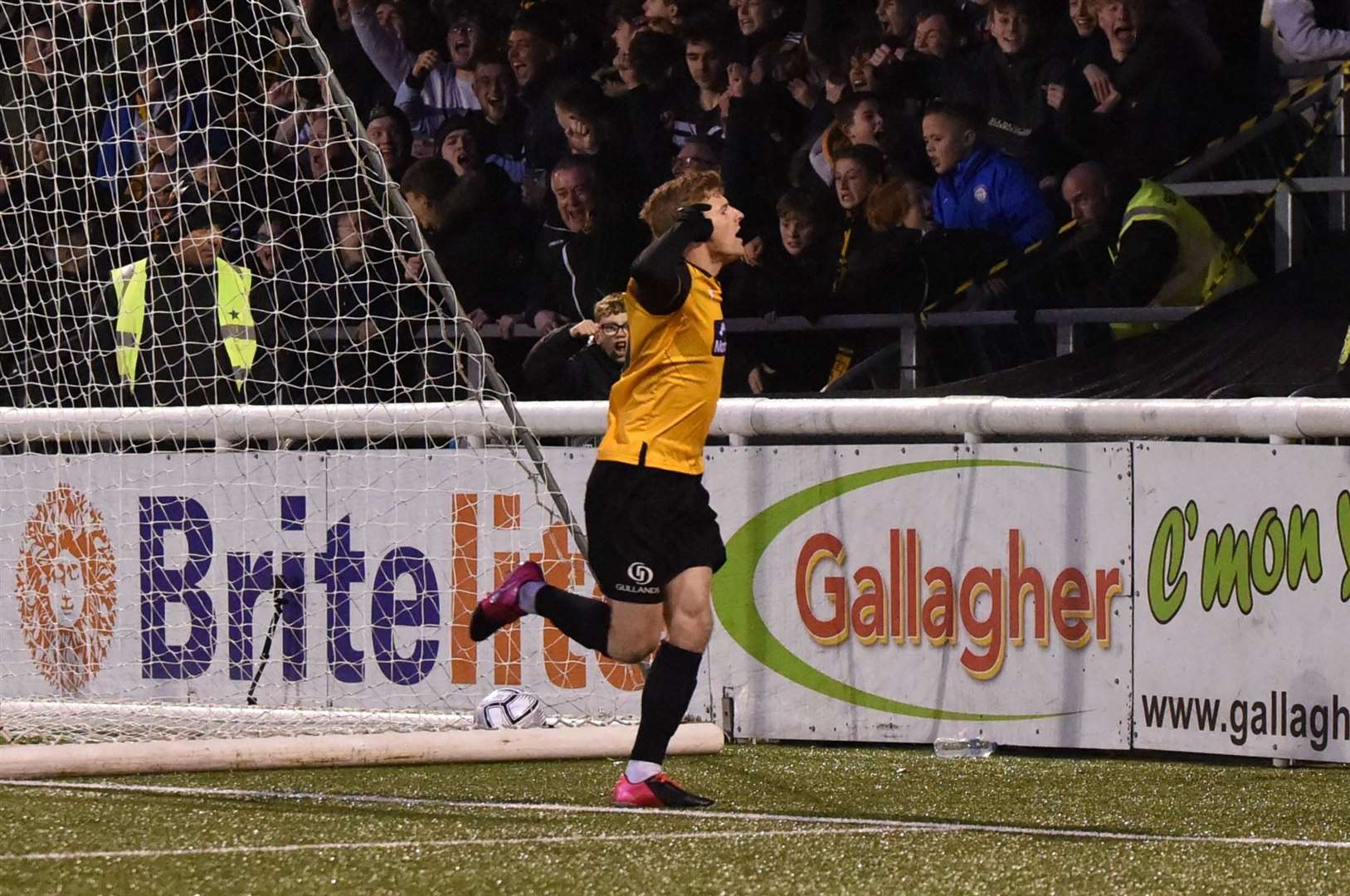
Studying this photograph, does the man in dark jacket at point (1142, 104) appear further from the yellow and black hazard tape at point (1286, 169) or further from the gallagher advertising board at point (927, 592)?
the gallagher advertising board at point (927, 592)

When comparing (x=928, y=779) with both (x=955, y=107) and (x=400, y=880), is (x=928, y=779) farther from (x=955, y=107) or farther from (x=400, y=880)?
(x=955, y=107)

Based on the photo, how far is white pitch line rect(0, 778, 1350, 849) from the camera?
184 inches

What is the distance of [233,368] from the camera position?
340 inches

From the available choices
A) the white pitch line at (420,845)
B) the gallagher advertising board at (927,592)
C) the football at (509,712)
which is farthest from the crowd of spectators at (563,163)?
the white pitch line at (420,845)

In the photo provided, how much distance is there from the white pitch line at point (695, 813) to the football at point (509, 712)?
1.21 m

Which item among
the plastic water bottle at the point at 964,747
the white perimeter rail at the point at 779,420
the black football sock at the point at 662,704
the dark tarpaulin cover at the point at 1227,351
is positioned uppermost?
the dark tarpaulin cover at the point at 1227,351

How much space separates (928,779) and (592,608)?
42.9 inches

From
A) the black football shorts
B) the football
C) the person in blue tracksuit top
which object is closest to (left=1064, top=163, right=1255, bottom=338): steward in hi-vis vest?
the person in blue tracksuit top

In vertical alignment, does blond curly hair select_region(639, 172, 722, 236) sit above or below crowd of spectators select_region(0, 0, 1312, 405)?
below

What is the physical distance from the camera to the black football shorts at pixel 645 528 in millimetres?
5305

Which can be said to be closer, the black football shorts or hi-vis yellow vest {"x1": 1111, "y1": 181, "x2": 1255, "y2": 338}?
the black football shorts

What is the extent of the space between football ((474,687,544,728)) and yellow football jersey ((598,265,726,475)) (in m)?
1.68

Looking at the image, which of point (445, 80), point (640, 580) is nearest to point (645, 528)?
point (640, 580)

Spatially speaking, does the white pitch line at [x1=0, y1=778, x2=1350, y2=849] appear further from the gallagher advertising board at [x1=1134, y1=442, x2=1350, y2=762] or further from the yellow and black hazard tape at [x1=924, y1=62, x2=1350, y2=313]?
the yellow and black hazard tape at [x1=924, y1=62, x2=1350, y2=313]
